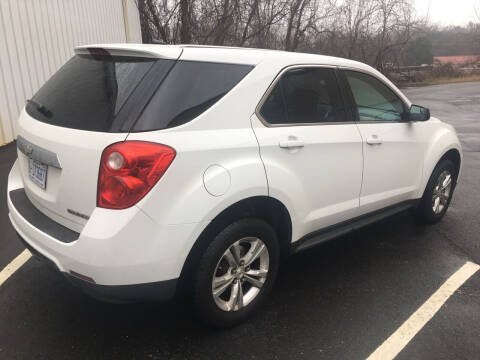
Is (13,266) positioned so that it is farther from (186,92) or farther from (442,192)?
(442,192)

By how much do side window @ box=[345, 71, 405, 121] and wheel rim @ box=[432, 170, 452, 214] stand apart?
1.00 metres

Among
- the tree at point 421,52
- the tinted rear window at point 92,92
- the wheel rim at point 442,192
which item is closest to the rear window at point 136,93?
the tinted rear window at point 92,92

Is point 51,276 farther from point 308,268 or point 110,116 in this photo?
point 308,268

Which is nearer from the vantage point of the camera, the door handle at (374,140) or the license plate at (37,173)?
the license plate at (37,173)

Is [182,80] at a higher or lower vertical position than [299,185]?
higher

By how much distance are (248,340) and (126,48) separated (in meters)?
1.87

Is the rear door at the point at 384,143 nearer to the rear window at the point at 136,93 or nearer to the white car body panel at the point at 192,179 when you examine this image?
the white car body panel at the point at 192,179

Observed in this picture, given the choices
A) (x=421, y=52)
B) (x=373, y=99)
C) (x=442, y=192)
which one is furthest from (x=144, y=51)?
(x=421, y=52)

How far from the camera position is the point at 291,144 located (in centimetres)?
277

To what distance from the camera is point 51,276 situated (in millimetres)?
3273

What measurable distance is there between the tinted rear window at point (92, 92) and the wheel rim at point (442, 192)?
3235 millimetres

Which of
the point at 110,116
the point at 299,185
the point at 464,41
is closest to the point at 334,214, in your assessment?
the point at 299,185

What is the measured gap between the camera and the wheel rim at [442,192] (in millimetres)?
4438

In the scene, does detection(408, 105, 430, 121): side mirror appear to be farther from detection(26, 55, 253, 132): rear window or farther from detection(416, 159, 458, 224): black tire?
detection(26, 55, 253, 132): rear window
